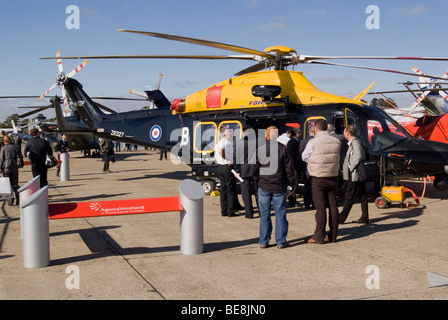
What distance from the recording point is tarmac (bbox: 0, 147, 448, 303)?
4520mm

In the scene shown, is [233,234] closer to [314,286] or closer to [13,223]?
[314,286]

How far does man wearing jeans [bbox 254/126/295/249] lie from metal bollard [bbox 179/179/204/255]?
925 mm

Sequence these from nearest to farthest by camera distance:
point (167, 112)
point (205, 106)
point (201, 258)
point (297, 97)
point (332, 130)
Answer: point (201, 258)
point (332, 130)
point (297, 97)
point (205, 106)
point (167, 112)

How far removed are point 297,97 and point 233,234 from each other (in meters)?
4.74

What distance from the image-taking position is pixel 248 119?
11125mm

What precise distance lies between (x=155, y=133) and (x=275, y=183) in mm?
7785

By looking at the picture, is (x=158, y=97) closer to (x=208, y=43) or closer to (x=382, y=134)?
(x=208, y=43)

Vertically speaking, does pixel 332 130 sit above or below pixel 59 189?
above

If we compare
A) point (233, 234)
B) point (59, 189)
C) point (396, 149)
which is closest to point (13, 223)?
point (233, 234)

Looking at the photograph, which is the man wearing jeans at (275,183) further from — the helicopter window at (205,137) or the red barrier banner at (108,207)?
the helicopter window at (205,137)

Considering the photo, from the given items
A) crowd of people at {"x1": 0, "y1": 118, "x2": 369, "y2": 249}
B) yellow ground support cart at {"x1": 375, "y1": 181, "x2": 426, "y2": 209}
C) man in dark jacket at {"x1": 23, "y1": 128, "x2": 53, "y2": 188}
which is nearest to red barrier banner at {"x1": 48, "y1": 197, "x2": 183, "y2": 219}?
crowd of people at {"x1": 0, "y1": 118, "x2": 369, "y2": 249}

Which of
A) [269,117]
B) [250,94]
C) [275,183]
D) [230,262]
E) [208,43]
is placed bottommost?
[230,262]

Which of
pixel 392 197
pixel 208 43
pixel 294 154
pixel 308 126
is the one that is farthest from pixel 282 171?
pixel 308 126

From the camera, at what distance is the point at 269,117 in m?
10.8
